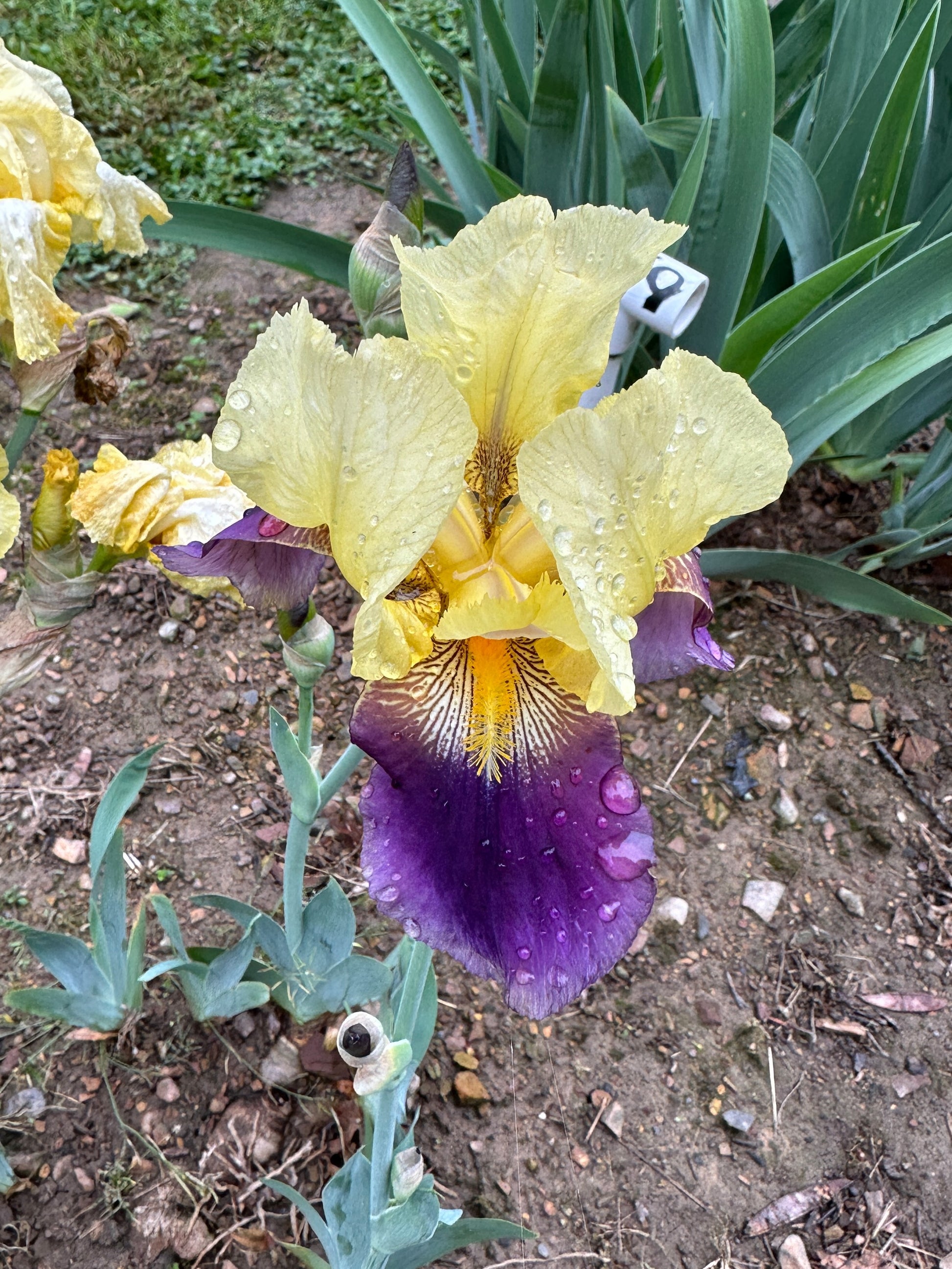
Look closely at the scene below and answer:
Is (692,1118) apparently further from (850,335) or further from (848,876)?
(850,335)

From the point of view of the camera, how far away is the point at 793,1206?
5.05ft

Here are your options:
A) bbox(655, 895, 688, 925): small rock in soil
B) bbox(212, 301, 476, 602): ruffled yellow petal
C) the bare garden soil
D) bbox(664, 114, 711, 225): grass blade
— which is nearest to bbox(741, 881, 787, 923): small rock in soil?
the bare garden soil

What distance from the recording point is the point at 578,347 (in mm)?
828

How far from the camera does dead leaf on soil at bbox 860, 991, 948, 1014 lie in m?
1.77

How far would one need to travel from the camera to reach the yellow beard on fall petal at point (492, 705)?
0.86 metres

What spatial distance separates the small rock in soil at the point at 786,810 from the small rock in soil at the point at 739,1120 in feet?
1.98

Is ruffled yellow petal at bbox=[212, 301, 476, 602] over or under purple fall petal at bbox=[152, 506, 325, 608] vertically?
over

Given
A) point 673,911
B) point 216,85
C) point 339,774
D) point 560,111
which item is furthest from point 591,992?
point 216,85

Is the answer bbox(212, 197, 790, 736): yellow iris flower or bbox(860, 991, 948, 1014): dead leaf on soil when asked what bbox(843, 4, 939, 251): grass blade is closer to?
bbox(212, 197, 790, 736): yellow iris flower

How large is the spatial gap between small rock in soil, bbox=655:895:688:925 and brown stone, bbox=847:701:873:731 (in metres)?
0.63

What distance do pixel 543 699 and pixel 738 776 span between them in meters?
1.27

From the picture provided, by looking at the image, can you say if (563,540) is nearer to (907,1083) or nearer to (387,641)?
(387,641)

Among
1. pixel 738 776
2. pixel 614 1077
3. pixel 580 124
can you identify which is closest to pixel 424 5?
pixel 580 124

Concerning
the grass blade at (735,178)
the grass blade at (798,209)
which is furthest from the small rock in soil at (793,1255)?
the grass blade at (798,209)
